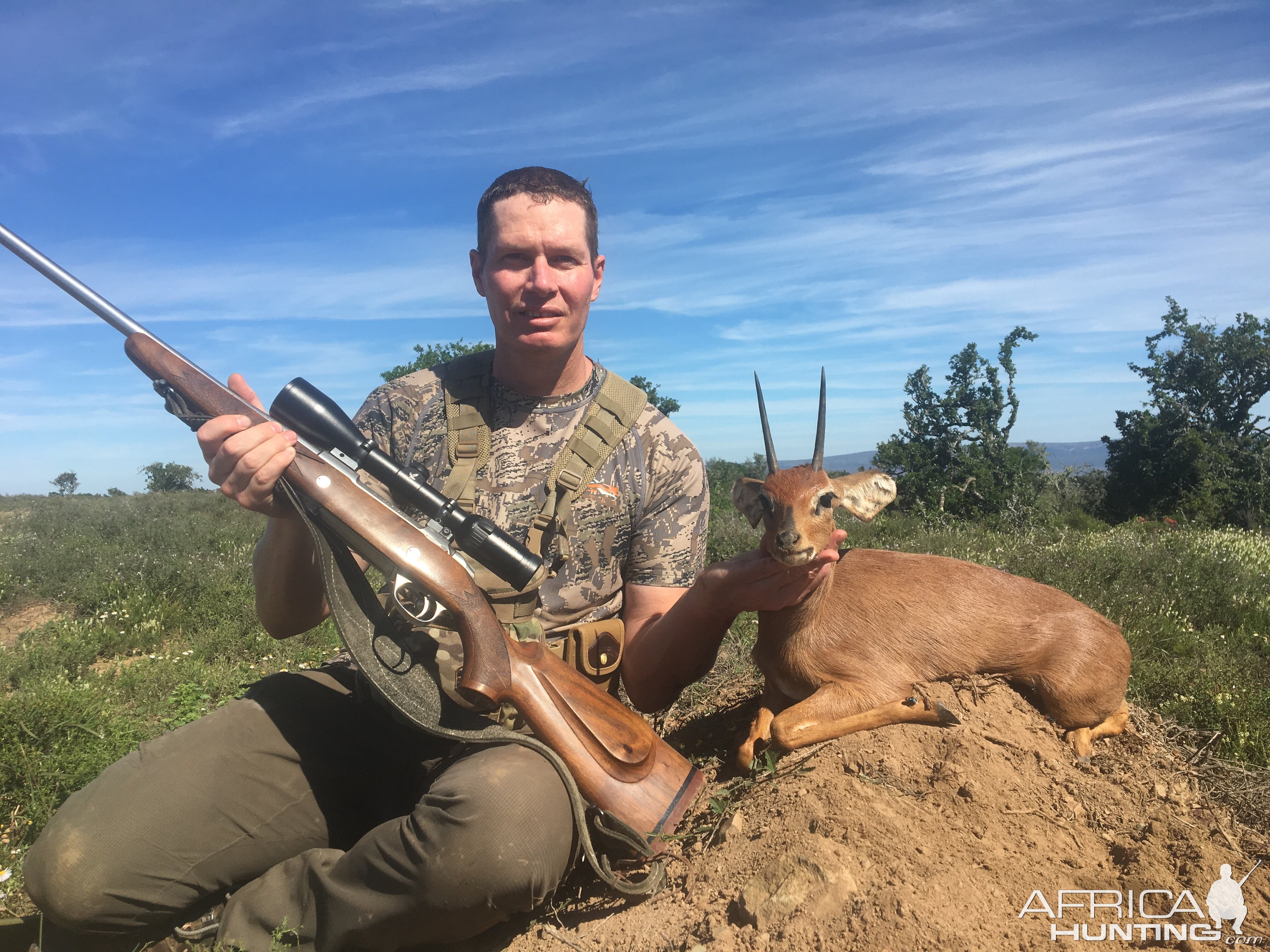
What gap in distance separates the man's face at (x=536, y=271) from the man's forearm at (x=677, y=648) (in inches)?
64.7

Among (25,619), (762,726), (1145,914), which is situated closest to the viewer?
(1145,914)

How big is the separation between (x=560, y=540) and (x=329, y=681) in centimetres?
149

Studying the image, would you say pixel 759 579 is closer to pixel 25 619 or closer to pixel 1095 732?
pixel 1095 732

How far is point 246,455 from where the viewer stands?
142 inches

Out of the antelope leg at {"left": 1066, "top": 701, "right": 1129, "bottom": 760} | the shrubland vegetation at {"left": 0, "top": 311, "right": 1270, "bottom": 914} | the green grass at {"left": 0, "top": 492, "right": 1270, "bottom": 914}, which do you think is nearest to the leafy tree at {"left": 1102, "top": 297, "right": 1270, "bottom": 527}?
the shrubland vegetation at {"left": 0, "top": 311, "right": 1270, "bottom": 914}

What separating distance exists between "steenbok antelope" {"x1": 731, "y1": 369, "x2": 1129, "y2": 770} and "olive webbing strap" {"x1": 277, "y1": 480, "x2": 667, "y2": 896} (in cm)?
121

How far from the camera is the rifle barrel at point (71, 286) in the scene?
3.89m

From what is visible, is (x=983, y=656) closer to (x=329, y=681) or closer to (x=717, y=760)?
(x=717, y=760)

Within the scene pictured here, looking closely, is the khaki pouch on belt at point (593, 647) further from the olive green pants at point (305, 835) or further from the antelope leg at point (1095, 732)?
the antelope leg at point (1095, 732)

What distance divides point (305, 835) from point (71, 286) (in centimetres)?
296

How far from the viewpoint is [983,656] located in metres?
4.87

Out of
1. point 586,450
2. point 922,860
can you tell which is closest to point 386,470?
point 586,450

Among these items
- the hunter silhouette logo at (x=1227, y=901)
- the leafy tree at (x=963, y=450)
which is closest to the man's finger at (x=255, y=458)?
the hunter silhouette logo at (x=1227, y=901)

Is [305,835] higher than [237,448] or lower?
lower
